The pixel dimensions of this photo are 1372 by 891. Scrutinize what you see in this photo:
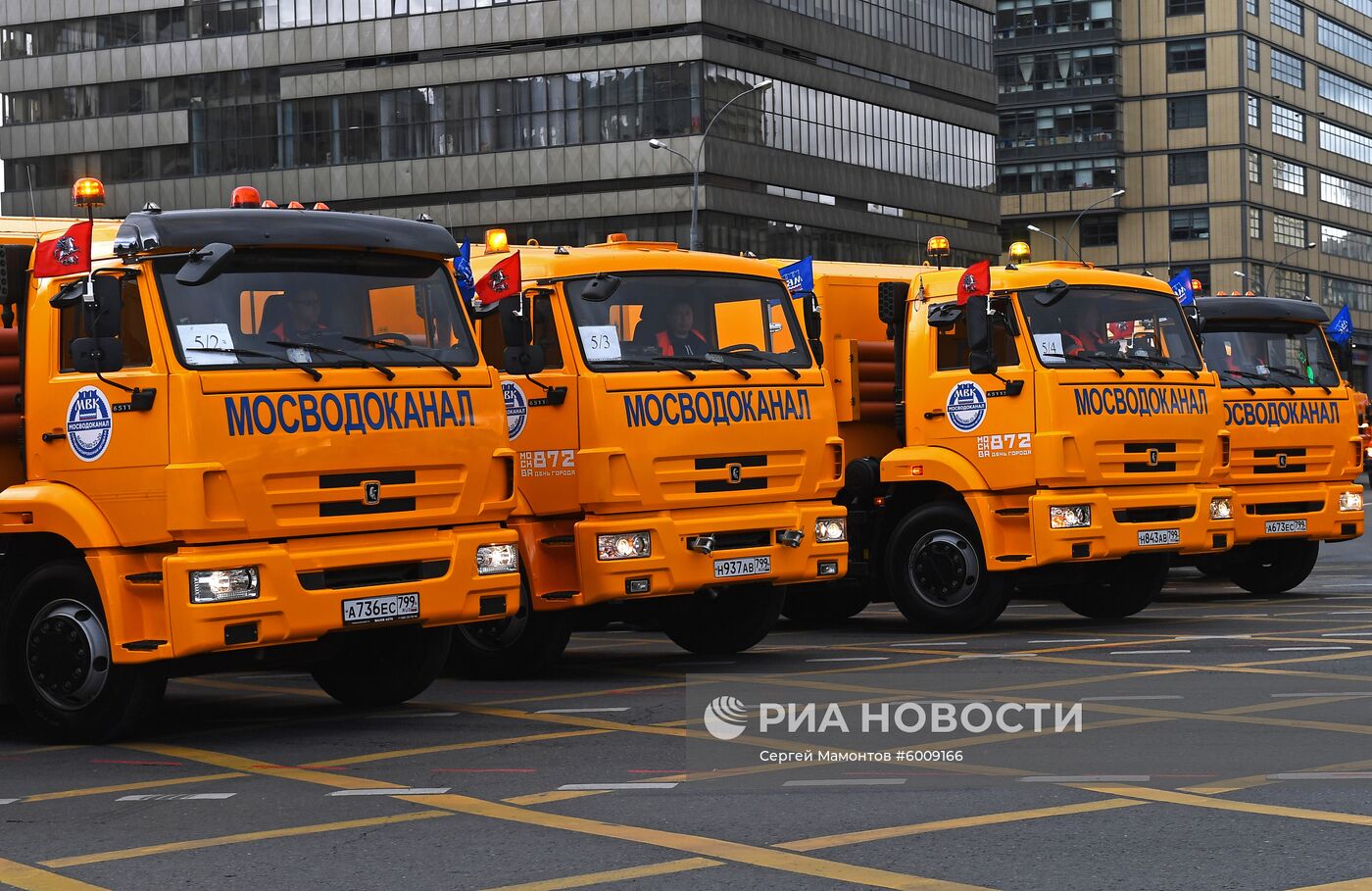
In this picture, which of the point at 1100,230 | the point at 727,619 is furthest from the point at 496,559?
the point at 1100,230

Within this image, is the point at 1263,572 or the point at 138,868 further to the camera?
the point at 1263,572

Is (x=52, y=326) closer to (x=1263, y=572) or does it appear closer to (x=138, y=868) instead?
(x=138, y=868)

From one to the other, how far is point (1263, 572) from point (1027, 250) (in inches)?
200

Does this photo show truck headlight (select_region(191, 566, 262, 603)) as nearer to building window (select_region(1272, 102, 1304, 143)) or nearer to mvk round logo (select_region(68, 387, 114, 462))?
mvk round logo (select_region(68, 387, 114, 462))

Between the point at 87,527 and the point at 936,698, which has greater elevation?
the point at 87,527

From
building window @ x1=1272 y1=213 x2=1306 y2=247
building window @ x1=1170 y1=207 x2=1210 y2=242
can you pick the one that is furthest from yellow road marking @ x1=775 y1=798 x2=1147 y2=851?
building window @ x1=1272 y1=213 x2=1306 y2=247

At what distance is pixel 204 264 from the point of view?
1047cm

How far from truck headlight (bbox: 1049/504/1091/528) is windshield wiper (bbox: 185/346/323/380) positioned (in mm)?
6775

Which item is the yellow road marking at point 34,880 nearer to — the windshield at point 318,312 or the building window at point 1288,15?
the windshield at point 318,312

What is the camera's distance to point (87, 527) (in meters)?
10.4

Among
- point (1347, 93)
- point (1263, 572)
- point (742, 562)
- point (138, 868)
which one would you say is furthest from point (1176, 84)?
point (138, 868)

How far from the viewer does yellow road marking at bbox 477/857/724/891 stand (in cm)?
672

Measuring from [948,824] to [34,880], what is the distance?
3299mm

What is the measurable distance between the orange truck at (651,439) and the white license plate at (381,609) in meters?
1.64
